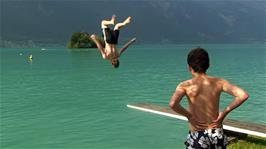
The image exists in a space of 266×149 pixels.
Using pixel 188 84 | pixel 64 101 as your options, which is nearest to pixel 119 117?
pixel 64 101

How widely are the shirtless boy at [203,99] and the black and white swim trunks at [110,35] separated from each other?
22.2 ft

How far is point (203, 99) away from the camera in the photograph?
608 cm

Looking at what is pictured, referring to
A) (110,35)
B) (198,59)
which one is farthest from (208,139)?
(110,35)

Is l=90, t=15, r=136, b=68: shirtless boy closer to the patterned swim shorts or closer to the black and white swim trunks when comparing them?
the black and white swim trunks

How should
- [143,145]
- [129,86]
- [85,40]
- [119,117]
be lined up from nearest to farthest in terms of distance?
[143,145], [119,117], [129,86], [85,40]

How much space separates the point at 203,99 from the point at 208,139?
0.57m

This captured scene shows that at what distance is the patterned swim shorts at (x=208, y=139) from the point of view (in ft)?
20.3

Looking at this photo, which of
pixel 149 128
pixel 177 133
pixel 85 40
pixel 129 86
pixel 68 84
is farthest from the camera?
pixel 85 40

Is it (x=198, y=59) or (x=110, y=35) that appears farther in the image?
(x=110, y=35)

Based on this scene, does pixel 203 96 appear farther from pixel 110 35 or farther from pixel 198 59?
pixel 110 35

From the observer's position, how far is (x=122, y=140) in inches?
680

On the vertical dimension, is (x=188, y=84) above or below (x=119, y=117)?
above

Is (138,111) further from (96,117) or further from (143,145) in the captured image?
(143,145)

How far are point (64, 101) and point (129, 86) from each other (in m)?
9.92
